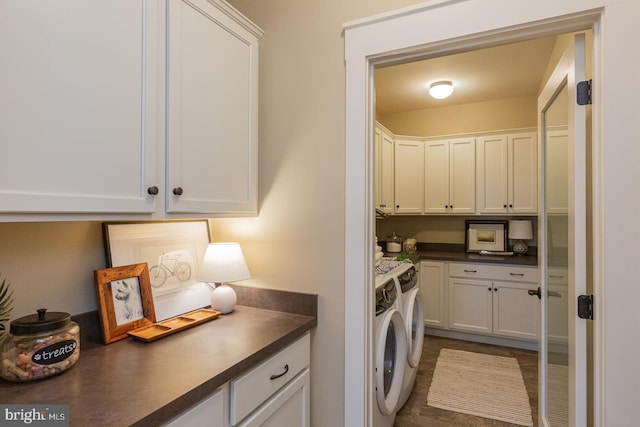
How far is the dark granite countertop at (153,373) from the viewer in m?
0.79

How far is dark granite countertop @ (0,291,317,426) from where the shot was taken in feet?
2.58

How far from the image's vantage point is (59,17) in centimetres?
85

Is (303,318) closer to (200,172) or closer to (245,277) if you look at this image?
(245,277)

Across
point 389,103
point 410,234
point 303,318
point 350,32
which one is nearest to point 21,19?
point 350,32

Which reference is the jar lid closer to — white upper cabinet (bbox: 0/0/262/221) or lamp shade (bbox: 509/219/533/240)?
white upper cabinet (bbox: 0/0/262/221)

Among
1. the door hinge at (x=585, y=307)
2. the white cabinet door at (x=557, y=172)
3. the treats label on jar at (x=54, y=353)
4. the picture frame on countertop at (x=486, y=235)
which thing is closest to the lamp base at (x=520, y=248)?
the picture frame on countertop at (x=486, y=235)

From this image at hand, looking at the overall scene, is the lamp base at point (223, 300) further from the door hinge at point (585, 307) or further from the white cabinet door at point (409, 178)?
the white cabinet door at point (409, 178)

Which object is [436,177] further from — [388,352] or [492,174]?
[388,352]

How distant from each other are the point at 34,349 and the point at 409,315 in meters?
1.98

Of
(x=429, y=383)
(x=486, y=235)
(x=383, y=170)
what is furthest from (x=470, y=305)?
(x=383, y=170)

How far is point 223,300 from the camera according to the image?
4.98ft

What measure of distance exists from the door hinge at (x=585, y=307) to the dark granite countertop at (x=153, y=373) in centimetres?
103

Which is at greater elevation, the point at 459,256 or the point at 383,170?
the point at 383,170

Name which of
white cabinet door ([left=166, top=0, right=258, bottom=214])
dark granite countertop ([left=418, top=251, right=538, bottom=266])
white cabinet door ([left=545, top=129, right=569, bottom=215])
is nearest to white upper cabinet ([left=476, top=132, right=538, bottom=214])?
dark granite countertop ([left=418, top=251, right=538, bottom=266])
